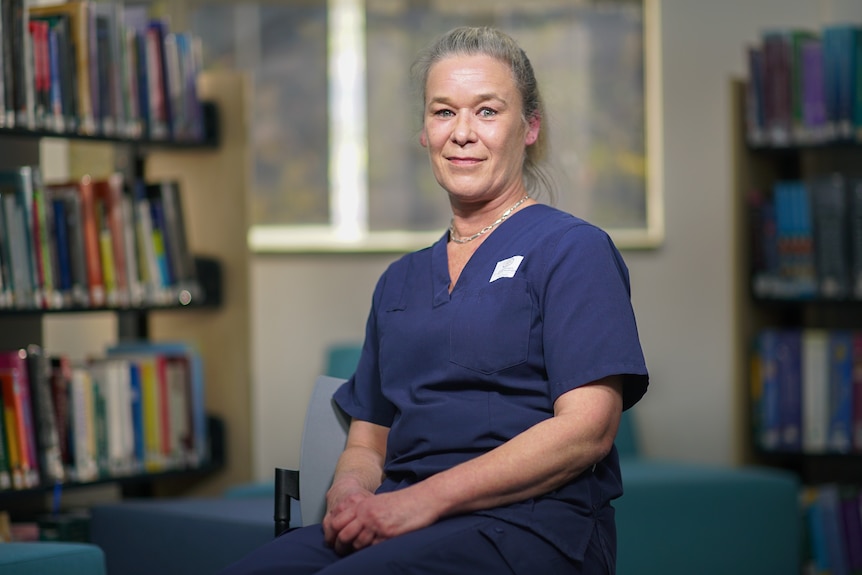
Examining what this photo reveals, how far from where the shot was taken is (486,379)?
1.79 m

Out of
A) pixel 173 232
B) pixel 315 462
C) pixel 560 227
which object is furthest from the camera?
pixel 173 232

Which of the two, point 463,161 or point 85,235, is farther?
point 85,235

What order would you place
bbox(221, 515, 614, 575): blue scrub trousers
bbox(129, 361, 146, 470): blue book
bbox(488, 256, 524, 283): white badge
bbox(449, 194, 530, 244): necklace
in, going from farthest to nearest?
bbox(129, 361, 146, 470): blue book → bbox(449, 194, 530, 244): necklace → bbox(488, 256, 524, 283): white badge → bbox(221, 515, 614, 575): blue scrub trousers

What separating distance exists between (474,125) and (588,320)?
40 cm

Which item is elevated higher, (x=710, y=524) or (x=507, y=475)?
(x=507, y=475)

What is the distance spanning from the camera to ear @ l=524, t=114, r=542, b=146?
2.01 meters

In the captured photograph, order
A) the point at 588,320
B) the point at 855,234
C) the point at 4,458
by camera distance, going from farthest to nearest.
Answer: the point at 855,234 < the point at 4,458 < the point at 588,320

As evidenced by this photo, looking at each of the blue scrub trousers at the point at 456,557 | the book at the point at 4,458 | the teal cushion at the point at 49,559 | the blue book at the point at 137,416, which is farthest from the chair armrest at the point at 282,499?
the blue book at the point at 137,416

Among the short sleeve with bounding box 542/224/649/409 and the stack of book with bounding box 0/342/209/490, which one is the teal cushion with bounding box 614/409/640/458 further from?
the short sleeve with bounding box 542/224/649/409

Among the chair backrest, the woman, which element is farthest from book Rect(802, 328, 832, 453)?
the chair backrest

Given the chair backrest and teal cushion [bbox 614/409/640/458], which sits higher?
the chair backrest

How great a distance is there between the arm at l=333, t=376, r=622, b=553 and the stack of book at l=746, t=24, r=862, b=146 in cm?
232

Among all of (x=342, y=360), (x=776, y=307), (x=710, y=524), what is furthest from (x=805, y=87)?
(x=342, y=360)

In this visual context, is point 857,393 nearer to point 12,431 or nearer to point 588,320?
point 588,320
